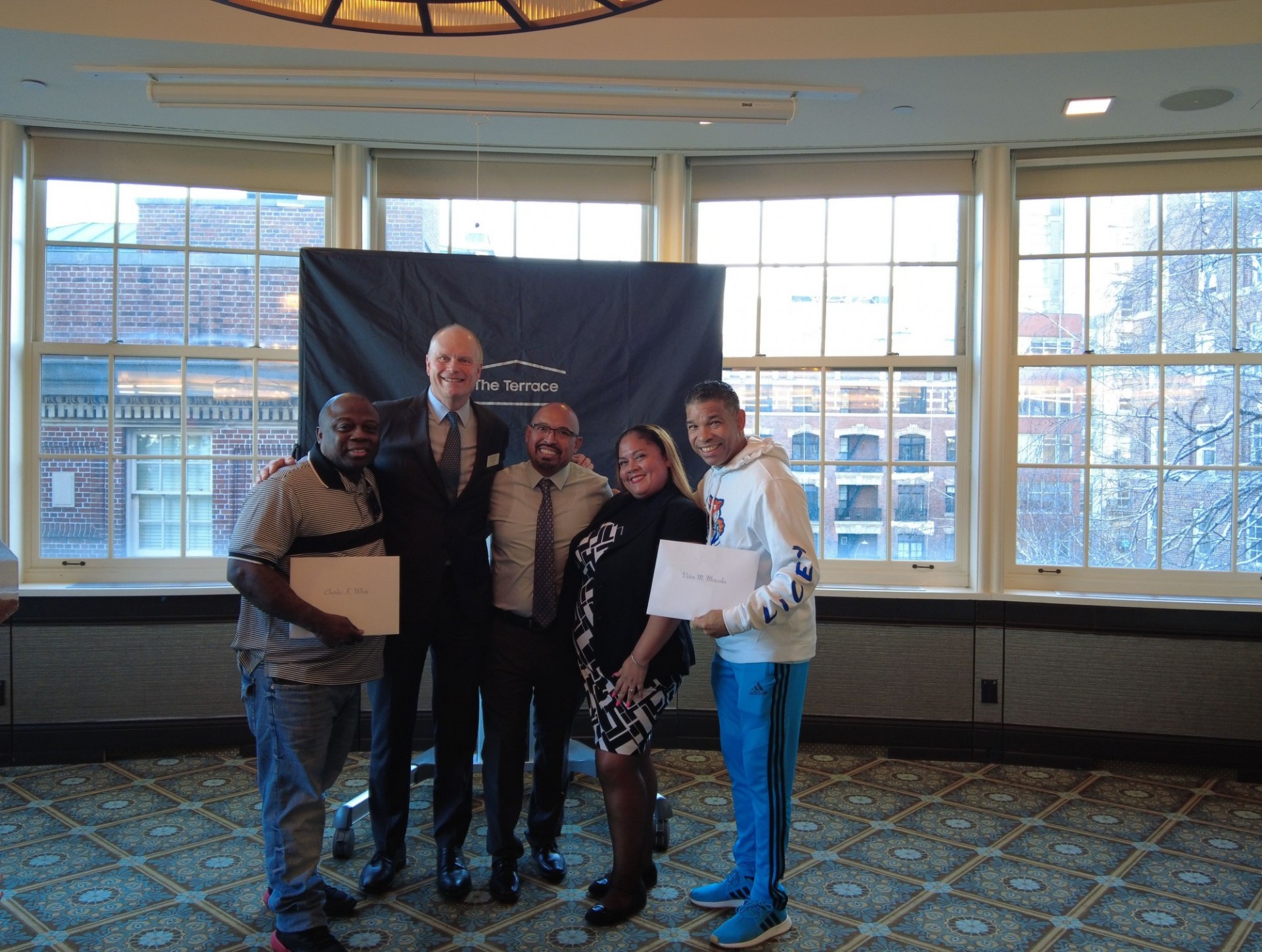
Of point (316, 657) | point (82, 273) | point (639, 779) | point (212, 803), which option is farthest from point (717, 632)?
point (82, 273)

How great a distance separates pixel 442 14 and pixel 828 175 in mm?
3197

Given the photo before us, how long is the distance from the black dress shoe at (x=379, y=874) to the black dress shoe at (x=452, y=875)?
5.8 inches

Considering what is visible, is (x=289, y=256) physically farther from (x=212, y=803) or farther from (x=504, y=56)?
(x=212, y=803)

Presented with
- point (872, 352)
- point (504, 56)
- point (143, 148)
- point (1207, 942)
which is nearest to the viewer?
point (1207, 942)

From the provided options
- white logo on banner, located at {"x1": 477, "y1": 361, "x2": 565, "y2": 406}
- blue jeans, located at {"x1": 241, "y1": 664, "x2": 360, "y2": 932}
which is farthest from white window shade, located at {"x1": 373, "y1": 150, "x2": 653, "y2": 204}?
blue jeans, located at {"x1": 241, "y1": 664, "x2": 360, "y2": 932}

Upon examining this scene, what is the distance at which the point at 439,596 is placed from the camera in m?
2.77

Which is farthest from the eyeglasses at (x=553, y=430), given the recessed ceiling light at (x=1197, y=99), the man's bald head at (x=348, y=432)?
the recessed ceiling light at (x=1197, y=99)

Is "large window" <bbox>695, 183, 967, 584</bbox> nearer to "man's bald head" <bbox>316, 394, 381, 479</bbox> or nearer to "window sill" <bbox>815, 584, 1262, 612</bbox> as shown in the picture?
"window sill" <bbox>815, 584, 1262, 612</bbox>

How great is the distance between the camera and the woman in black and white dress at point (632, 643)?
8.52 feet

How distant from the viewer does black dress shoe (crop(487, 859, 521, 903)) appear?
2.77 metres

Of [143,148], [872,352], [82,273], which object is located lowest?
[872,352]

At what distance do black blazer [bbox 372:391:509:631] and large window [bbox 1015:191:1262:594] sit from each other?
296 cm

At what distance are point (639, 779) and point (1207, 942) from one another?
167 cm

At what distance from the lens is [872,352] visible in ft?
15.5
